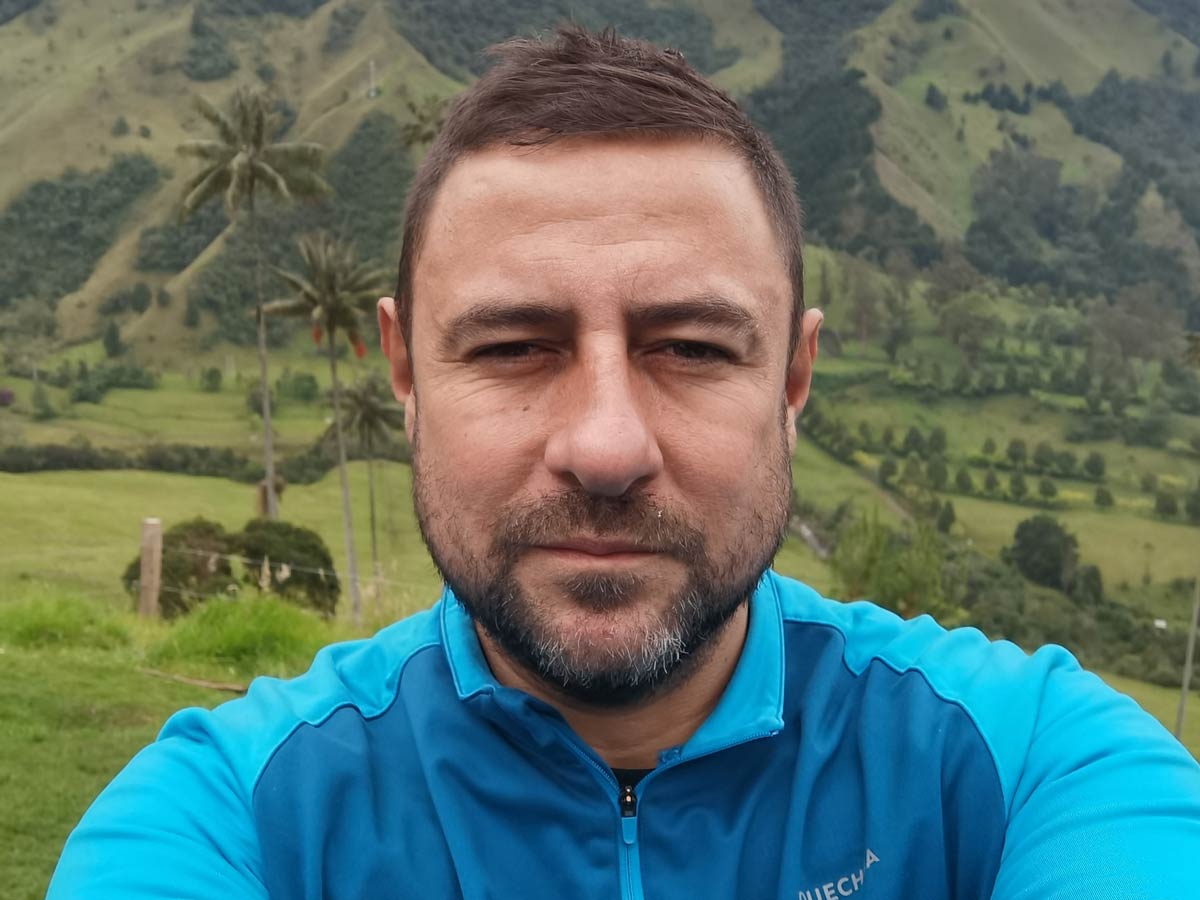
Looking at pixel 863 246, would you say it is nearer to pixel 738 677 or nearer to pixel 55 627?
pixel 55 627

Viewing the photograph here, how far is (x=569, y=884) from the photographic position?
1491 millimetres

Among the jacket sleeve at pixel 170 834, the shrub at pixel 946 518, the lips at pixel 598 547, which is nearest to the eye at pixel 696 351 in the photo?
the lips at pixel 598 547

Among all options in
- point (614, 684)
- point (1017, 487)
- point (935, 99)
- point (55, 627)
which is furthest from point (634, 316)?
point (935, 99)

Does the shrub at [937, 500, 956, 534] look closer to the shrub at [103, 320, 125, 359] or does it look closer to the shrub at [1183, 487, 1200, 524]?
the shrub at [1183, 487, 1200, 524]

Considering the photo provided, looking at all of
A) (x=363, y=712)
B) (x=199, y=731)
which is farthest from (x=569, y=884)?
(x=199, y=731)

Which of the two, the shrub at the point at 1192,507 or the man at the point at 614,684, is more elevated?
the man at the point at 614,684

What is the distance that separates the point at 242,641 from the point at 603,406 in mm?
6789

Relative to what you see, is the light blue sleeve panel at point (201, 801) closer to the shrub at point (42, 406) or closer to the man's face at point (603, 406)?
the man's face at point (603, 406)

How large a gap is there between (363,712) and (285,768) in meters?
0.15

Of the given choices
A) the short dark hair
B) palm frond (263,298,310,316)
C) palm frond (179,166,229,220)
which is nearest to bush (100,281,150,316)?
palm frond (179,166,229,220)

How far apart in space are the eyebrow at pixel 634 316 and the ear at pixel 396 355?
27 cm

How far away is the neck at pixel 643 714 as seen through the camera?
1.60 meters

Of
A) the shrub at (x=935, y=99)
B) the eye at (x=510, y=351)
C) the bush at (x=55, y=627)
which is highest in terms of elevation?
the eye at (x=510, y=351)

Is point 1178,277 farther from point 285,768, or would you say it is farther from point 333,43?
point 285,768
